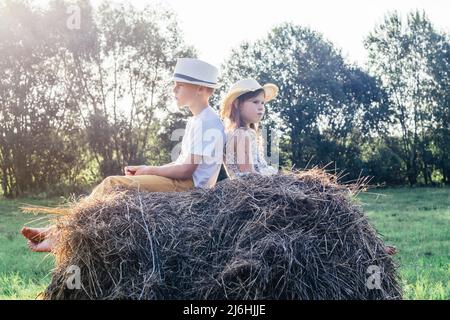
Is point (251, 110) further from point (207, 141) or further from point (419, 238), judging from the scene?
point (419, 238)

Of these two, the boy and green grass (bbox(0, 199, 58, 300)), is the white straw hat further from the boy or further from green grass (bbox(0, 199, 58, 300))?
green grass (bbox(0, 199, 58, 300))

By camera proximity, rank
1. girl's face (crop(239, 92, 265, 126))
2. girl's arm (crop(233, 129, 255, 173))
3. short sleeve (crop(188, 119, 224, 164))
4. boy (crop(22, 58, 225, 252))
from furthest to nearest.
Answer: girl's face (crop(239, 92, 265, 126)), girl's arm (crop(233, 129, 255, 173)), short sleeve (crop(188, 119, 224, 164)), boy (crop(22, 58, 225, 252))

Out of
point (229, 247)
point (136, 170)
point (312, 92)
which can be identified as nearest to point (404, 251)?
point (136, 170)

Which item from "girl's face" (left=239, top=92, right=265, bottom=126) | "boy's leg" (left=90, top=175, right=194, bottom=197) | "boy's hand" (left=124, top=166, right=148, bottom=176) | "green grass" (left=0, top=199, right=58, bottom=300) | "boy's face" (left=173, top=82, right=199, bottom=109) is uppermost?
"boy's face" (left=173, top=82, right=199, bottom=109)

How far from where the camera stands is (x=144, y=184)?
4336 mm

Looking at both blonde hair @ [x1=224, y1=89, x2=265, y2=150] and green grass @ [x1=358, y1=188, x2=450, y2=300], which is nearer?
green grass @ [x1=358, y1=188, x2=450, y2=300]

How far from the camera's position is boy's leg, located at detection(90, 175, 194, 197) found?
13.7ft

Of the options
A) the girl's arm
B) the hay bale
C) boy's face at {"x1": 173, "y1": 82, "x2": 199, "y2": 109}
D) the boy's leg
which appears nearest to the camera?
the hay bale

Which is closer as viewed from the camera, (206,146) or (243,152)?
(206,146)

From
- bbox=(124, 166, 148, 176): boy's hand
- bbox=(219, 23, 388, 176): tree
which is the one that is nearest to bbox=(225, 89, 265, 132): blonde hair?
bbox=(124, 166, 148, 176): boy's hand

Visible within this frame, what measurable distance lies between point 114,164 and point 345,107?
9072mm

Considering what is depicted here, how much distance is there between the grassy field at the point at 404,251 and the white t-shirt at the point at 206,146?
1115 mm

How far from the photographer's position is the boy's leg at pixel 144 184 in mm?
4172

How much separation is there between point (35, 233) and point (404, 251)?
4521 millimetres
